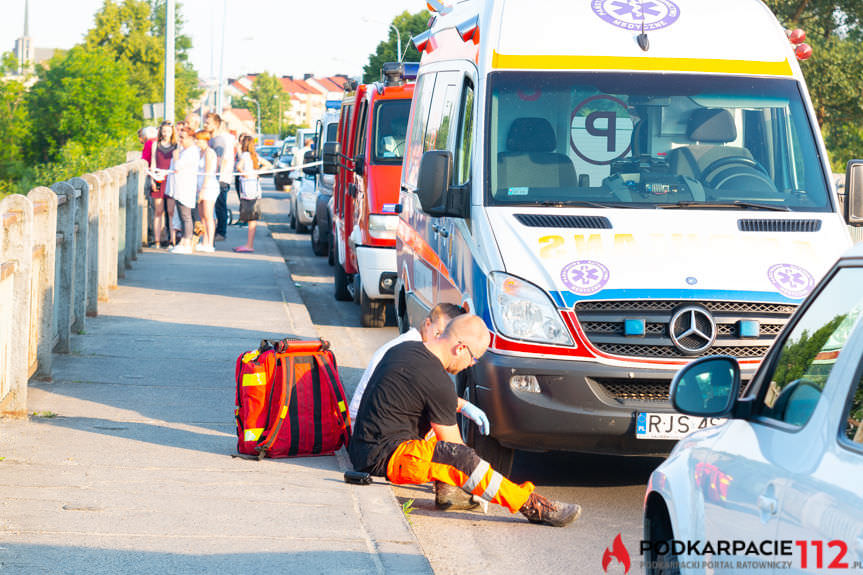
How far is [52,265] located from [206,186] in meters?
8.78

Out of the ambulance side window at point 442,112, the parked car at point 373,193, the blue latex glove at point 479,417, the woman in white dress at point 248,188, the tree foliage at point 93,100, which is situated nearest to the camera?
the blue latex glove at point 479,417

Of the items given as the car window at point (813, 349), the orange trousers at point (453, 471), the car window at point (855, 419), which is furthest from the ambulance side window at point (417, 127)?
the car window at point (855, 419)

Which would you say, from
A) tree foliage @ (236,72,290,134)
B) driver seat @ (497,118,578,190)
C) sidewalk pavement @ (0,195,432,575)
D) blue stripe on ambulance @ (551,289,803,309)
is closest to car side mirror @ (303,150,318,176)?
sidewalk pavement @ (0,195,432,575)

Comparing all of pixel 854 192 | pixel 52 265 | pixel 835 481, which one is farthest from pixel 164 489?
pixel 835 481

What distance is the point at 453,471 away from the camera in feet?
20.0

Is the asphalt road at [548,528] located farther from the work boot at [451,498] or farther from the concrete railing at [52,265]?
the concrete railing at [52,265]

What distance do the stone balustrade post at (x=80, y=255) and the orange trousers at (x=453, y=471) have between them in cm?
529

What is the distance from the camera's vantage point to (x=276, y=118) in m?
174

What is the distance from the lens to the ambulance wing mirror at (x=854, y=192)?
7035mm

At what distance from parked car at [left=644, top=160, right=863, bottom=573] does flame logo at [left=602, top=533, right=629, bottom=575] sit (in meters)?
1.70

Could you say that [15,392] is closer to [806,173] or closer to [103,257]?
[806,173]

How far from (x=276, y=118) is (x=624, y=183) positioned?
169862mm

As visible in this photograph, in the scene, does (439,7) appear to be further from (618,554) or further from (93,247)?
(618,554)

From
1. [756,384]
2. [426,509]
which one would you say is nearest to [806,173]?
[426,509]
